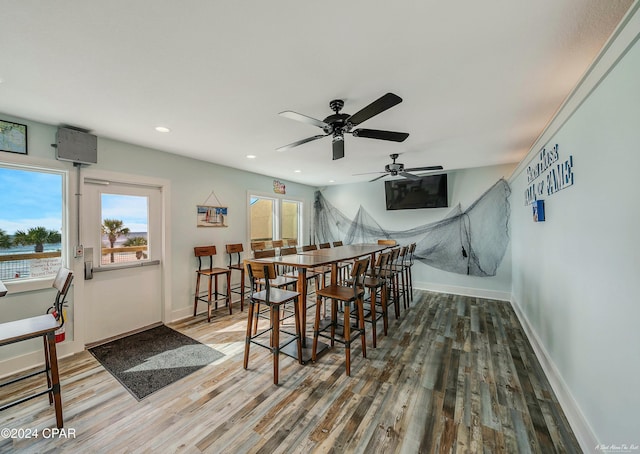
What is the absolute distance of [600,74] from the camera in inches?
50.5

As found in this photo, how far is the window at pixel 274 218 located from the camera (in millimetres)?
4902

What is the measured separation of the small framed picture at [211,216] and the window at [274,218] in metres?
0.59

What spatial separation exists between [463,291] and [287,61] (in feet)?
16.1

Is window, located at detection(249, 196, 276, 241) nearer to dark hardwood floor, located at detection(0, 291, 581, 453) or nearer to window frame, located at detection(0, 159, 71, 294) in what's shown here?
window frame, located at detection(0, 159, 71, 294)

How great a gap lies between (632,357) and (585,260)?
0.62 meters

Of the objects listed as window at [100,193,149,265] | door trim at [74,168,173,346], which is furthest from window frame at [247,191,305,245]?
window at [100,193,149,265]

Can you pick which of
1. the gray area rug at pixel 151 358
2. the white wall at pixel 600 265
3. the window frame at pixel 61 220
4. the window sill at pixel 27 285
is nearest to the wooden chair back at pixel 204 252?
the gray area rug at pixel 151 358

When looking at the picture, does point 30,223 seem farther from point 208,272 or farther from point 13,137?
point 208,272

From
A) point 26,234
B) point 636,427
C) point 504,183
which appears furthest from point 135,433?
point 504,183

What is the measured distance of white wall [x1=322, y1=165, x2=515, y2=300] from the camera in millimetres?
4395

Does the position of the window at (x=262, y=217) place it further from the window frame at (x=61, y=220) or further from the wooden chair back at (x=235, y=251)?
the window frame at (x=61, y=220)

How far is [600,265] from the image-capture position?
4.50 feet

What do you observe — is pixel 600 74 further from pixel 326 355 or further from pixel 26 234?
pixel 26 234

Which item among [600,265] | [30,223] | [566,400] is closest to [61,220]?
[30,223]
